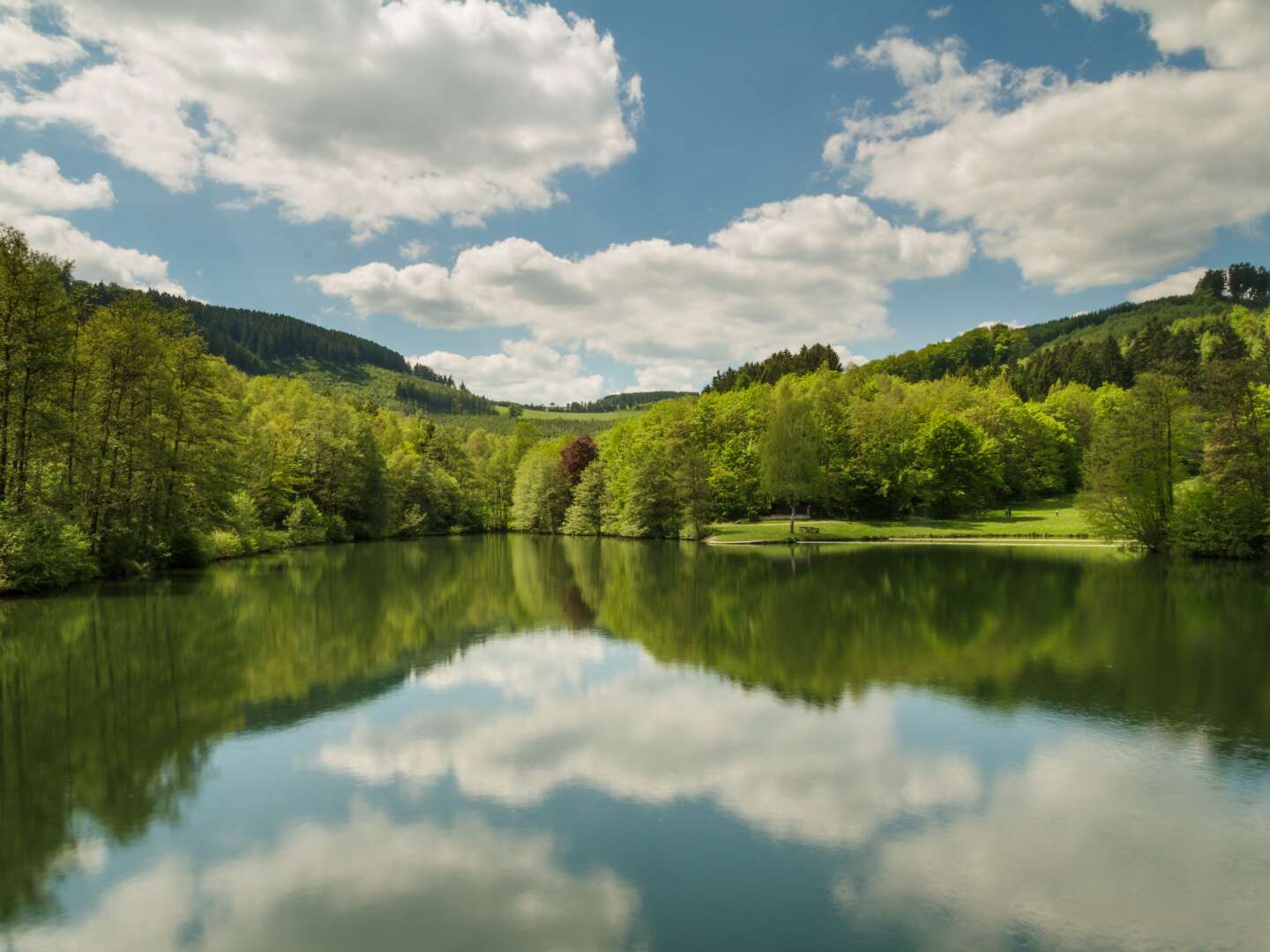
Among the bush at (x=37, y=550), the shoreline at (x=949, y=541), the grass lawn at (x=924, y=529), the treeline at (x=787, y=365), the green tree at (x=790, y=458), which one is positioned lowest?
the shoreline at (x=949, y=541)

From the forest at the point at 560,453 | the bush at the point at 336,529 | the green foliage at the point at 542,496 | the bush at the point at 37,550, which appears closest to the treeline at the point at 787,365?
the forest at the point at 560,453

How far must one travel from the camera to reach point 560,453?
92.6 meters

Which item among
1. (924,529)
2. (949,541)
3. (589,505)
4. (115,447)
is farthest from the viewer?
(589,505)

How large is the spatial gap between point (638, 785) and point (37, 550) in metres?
26.5

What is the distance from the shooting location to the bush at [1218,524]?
40844mm

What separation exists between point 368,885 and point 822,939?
4475 millimetres

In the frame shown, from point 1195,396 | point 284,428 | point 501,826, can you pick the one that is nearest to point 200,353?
point 284,428

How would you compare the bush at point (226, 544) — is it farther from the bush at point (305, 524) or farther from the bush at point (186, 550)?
the bush at point (305, 524)

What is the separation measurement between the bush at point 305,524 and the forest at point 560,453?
0.22 m

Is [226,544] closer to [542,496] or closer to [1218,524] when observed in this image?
[542,496]

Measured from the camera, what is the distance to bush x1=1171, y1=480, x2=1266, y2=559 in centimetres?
4084

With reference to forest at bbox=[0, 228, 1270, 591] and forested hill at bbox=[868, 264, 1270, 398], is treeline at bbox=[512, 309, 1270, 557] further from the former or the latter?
forested hill at bbox=[868, 264, 1270, 398]

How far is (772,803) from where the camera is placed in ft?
31.0

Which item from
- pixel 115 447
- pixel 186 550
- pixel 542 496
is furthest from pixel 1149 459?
pixel 542 496
